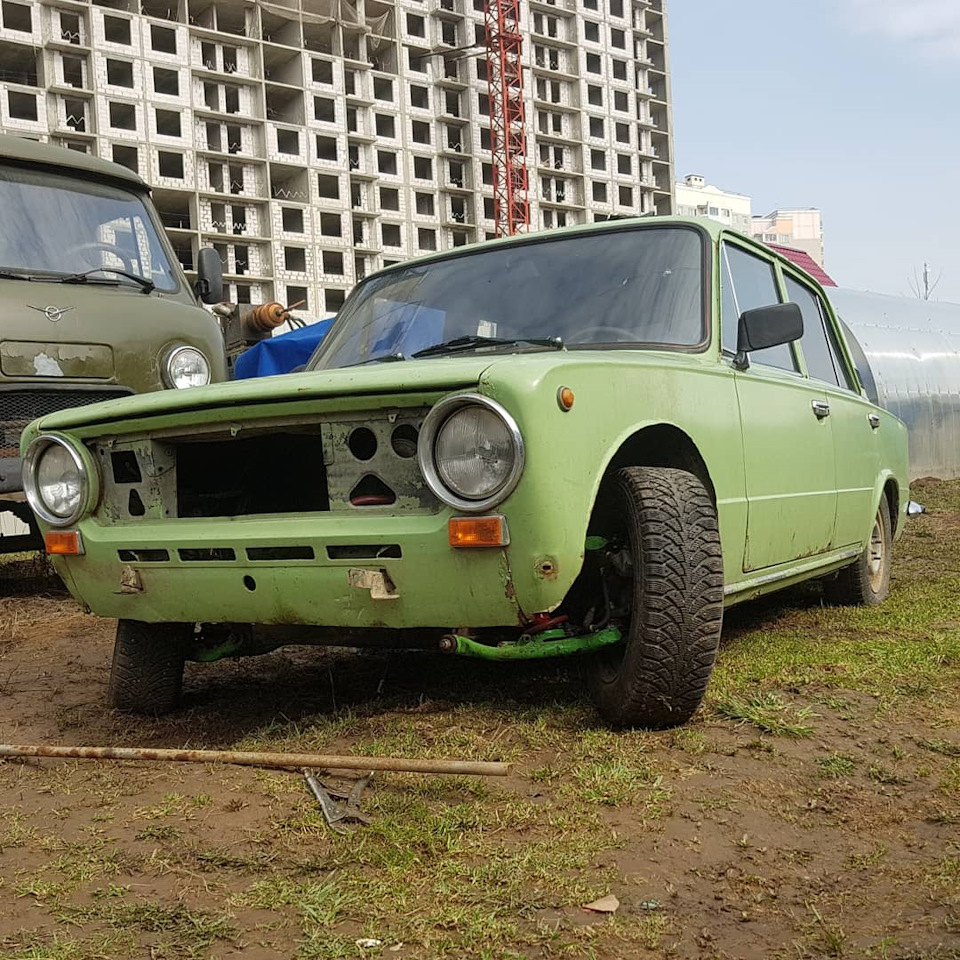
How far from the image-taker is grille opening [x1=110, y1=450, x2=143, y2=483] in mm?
3389

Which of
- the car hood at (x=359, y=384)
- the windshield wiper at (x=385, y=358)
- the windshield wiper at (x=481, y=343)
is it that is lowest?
the car hood at (x=359, y=384)

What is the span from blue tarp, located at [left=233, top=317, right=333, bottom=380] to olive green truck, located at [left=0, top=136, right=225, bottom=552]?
2.87 meters

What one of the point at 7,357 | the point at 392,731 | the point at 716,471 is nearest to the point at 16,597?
the point at 7,357

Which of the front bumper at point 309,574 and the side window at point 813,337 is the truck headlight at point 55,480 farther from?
the side window at point 813,337

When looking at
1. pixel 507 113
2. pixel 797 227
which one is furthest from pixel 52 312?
pixel 797 227

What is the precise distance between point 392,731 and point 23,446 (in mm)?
1545

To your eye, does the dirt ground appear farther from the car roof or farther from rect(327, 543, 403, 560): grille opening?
the car roof

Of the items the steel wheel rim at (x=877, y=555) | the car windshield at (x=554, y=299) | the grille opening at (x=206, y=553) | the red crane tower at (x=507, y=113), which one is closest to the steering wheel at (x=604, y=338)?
the car windshield at (x=554, y=299)

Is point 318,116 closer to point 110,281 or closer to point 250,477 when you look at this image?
point 110,281

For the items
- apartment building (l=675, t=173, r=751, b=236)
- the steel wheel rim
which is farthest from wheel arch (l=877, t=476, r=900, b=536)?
apartment building (l=675, t=173, r=751, b=236)

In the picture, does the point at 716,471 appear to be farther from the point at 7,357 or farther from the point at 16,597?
the point at 16,597

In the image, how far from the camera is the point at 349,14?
2338 inches

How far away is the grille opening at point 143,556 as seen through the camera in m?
3.20

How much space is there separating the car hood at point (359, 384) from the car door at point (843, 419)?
1.76 meters
